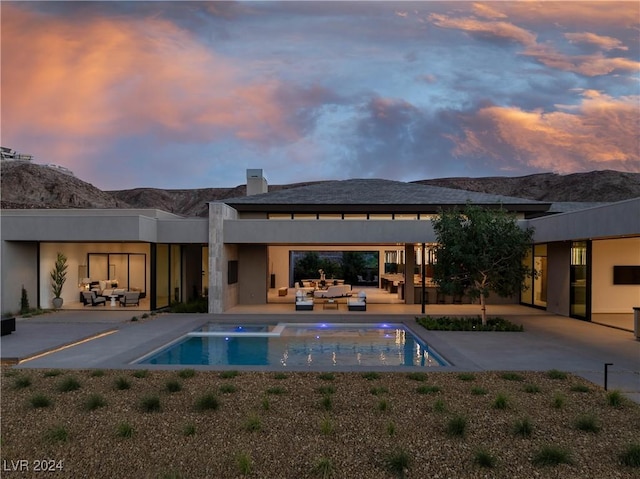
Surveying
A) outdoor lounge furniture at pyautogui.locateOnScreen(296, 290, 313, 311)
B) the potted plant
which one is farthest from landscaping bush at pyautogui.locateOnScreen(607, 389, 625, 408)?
the potted plant

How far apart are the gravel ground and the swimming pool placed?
1.93m

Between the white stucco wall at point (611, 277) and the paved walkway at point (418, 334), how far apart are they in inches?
70.1

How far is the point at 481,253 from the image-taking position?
1280 cm

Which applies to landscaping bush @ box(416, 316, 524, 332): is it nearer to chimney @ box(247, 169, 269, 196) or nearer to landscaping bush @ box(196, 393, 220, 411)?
landscaping bush @ box(196, 393, 220, 411)

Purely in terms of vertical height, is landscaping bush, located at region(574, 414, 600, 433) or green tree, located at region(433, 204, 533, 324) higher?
green tree, located at region(433, 204, 533, 324)

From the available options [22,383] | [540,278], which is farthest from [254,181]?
[22,383]

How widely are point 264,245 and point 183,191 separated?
232ft

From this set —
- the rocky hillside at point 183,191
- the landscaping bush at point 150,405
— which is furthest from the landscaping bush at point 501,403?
the rocky hillside at point 183,191

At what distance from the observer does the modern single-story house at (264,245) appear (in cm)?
1561

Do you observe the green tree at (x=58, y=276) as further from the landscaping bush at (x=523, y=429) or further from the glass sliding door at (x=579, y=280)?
the glass sliding door at (x=579, y=280)

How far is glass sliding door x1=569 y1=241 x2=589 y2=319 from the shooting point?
593 inches

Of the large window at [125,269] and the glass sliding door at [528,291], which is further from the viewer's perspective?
the large window at [125,269]

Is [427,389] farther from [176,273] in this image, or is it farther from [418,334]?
[176,273]

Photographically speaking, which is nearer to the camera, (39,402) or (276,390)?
(39,402)
